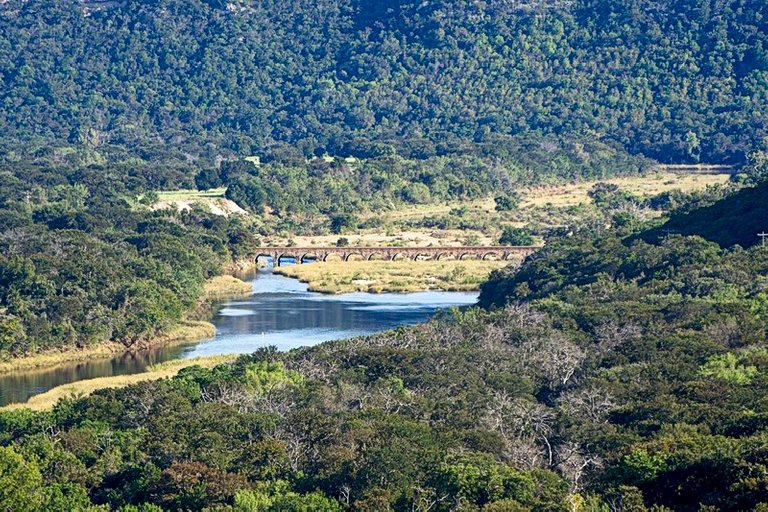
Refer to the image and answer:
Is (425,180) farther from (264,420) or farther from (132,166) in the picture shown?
(264,420)

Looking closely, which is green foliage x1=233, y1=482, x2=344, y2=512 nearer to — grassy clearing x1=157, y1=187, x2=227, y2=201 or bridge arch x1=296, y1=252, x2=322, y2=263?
bridge arch x1=296, y1=252, x2=322, y2=263

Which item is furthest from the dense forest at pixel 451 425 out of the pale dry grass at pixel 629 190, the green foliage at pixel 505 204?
the pale dry grass at pixel 629 190

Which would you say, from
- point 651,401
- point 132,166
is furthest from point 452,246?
point 651,401

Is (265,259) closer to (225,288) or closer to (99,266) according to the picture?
(225,288)

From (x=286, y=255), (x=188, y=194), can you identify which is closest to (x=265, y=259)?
(x=286, y=255)

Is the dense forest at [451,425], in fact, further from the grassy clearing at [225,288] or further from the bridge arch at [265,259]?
the bridge arch at [265,259]

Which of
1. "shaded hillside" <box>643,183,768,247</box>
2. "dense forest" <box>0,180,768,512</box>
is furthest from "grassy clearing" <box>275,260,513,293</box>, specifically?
"dense forest" <box>0,180,768,512</box>
